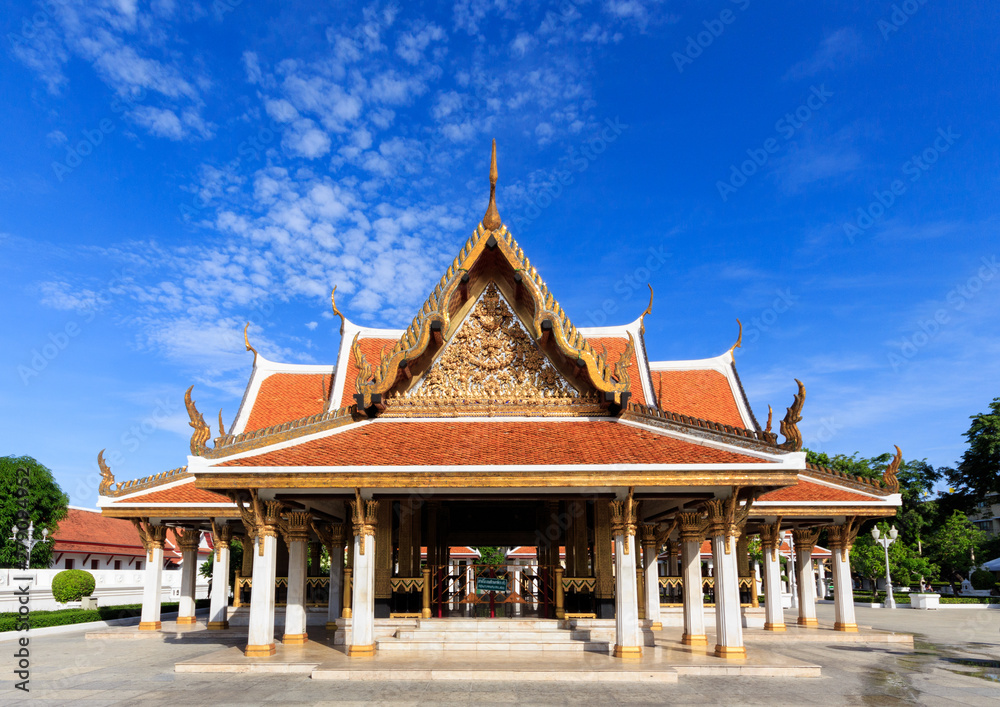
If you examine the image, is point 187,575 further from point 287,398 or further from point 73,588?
point 73,588

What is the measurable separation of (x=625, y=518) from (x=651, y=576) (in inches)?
200

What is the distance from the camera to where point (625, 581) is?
10602 mm

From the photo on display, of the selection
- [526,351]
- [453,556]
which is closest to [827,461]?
[453,556]

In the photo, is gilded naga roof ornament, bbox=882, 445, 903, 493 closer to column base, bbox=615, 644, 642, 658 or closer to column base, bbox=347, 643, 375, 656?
column base, bbox=615, 644, 642, 658

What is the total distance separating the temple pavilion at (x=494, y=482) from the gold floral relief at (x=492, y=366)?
0.09ft

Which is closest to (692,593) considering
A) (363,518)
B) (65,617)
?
(363,518)

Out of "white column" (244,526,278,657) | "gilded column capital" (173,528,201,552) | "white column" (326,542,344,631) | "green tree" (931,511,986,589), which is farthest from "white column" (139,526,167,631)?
"green tree" (931,511,986,589)

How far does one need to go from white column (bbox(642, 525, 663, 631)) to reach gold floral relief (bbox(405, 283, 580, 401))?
14.5 feet

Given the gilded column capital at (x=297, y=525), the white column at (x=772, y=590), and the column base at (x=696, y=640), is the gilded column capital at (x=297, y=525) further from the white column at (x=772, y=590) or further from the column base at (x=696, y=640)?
the white column at (x=772, y=590)

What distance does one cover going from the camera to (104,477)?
1574 centimetres

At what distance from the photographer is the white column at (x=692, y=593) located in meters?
11.9

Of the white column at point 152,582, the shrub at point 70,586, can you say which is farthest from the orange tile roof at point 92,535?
the white column at point 152,582

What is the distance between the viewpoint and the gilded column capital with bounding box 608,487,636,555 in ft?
34.9

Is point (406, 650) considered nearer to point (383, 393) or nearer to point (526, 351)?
point (383, 393)
